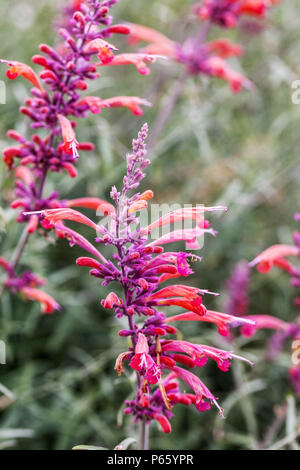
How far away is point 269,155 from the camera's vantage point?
5.95m

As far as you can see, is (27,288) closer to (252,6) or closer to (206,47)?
(206,47)

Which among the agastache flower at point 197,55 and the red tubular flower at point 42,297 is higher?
the agastache flower at point 197,55

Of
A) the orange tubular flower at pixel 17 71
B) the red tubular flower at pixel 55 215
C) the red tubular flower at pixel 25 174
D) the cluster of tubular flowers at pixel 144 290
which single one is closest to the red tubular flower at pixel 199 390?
the cluster of tubular flowers at pixel 144 290

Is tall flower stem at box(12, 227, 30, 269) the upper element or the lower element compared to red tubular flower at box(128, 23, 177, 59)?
lower

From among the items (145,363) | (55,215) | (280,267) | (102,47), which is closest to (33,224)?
(55,215)

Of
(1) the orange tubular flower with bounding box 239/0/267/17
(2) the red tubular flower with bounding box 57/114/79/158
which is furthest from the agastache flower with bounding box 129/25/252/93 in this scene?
(2) the red tubular flower with bounding box 57/114/79/158

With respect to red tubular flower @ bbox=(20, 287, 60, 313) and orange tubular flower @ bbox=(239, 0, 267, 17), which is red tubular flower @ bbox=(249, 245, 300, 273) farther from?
orange tubular flower @ bbox=(239, 0, 267, 17)

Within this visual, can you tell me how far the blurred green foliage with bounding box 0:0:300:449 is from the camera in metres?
3.85

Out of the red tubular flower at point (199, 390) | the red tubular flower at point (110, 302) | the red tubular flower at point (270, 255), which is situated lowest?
the red tubular flower at point (199, 390)

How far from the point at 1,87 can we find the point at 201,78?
2.10 meters

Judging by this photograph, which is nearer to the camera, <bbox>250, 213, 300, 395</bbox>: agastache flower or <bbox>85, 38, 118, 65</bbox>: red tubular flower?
<bbox>85, 38, 118, 65</bbox>: red tubular flower

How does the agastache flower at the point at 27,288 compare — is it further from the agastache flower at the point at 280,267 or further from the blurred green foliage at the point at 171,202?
the agastache flower at the point at 280,267

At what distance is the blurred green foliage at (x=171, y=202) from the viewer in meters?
3.85

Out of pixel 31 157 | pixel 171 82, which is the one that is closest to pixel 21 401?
pixel 31 157
